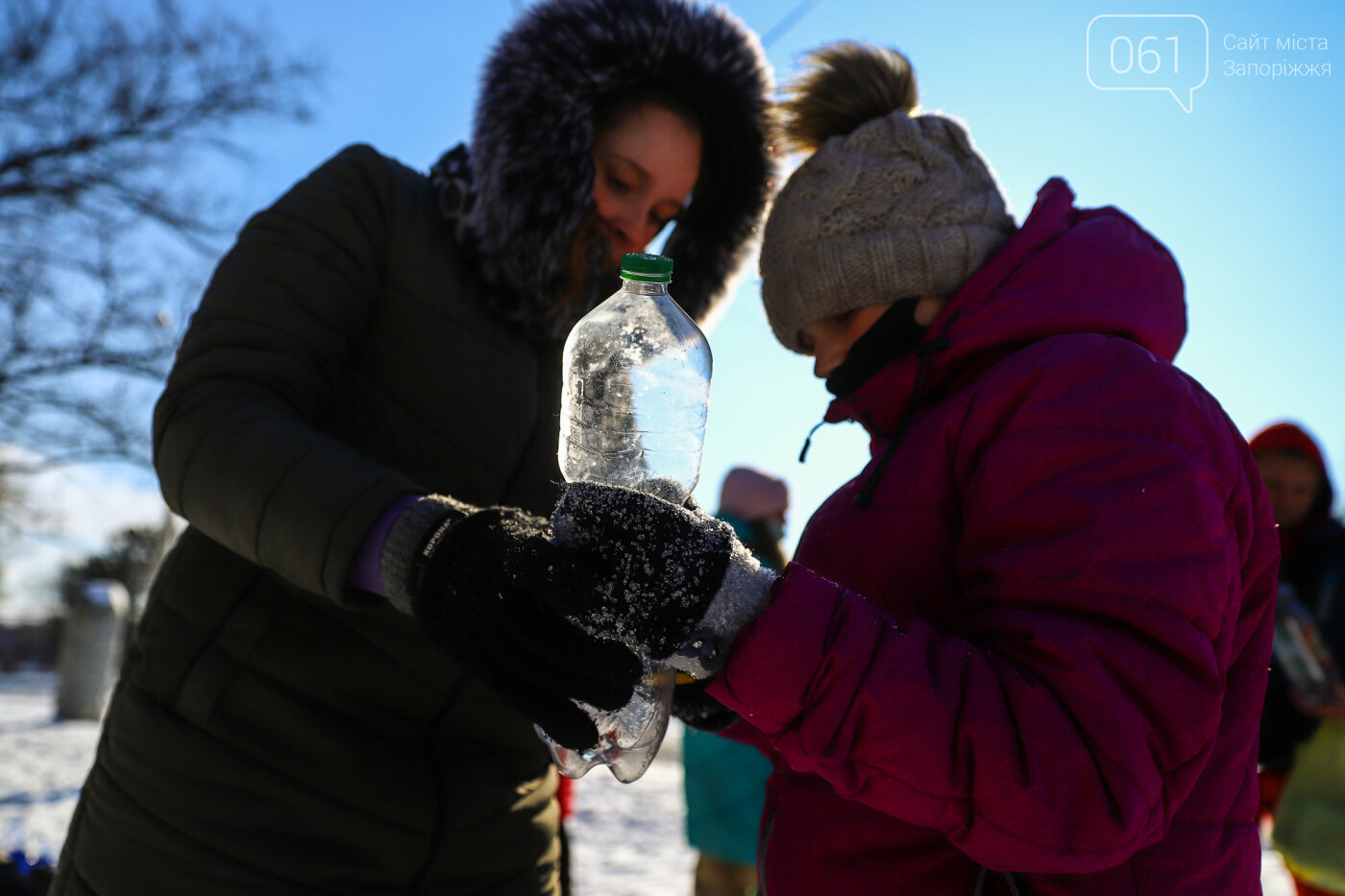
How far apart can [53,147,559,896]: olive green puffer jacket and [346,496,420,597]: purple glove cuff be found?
18mm

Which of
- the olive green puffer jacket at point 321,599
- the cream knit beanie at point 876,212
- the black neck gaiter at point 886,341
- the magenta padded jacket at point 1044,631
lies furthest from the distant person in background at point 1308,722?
the olive green puffer jacket at point 321,599

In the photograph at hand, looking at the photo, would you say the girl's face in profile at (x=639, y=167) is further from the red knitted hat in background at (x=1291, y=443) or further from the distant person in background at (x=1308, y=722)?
the red knitted hat in background at (x=1291, y=443)

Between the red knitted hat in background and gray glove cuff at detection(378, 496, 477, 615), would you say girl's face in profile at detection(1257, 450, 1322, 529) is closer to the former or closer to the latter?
the red knitted hat in background

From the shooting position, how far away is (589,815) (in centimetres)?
720

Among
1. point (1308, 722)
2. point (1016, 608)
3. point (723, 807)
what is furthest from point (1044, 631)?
point (1308, 722)

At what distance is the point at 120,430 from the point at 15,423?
1.00 m

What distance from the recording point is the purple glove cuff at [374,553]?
1433 mm

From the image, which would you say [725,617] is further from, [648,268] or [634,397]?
[634,397]

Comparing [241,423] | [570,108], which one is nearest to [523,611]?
[241,423]

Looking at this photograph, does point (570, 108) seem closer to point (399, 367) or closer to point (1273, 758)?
point (399, 367)

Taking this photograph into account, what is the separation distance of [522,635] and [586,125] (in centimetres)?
130

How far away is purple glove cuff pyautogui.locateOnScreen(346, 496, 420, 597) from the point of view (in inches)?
56.4

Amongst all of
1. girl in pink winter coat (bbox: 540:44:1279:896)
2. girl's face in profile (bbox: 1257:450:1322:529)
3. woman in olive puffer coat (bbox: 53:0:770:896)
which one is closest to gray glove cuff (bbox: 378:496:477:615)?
woman in olive puffer coat (bbox: 53:0:770:896)

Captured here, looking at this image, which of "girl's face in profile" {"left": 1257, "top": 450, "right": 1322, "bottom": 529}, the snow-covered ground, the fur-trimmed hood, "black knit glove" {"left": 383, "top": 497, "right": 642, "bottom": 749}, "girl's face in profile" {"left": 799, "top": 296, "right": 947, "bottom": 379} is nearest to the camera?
"black knit glove" {"left": 383, "top": 497, "right": 642, "bottom": 749}
